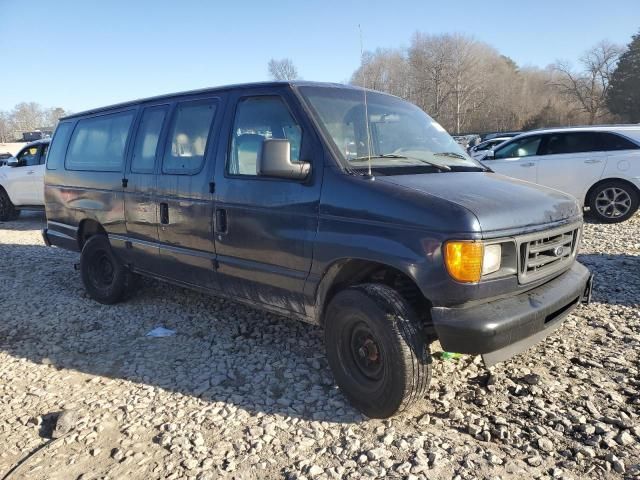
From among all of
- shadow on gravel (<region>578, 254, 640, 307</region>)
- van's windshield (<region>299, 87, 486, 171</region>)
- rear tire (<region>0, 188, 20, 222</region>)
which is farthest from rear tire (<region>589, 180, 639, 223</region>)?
rear tire (<region>0, 188, 20, 222</region>)

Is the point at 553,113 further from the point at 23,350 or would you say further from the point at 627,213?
the point at 23,350

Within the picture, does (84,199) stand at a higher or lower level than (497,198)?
lower

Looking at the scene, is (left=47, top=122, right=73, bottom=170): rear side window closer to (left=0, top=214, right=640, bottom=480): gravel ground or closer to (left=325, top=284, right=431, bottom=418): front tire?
(left=0, top=214, right=640, bottom=480): gravel ground

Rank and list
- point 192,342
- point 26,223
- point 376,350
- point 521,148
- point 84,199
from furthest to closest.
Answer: point 26,223
point 521,148
point 84,199
point 192,342
point 376,350

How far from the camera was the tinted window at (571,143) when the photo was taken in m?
8.75

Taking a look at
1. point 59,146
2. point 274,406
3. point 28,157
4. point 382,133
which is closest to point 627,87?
point 28,157

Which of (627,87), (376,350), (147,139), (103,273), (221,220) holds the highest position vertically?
(627,87)

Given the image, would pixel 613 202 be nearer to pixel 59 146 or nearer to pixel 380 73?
pixel 380 73

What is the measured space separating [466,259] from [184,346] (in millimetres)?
2602

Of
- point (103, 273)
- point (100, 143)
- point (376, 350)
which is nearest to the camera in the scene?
point (376, 350)

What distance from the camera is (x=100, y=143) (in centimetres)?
503

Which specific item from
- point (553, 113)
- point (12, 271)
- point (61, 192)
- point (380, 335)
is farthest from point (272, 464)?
point (553, 113)

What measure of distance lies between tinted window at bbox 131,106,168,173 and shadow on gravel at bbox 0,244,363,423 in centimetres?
149

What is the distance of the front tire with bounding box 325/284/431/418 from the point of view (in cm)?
269
